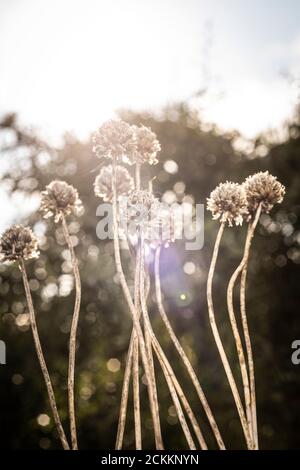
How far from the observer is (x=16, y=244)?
1555 mm

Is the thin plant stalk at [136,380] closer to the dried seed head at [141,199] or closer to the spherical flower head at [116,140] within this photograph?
the dried seed head at [141,199]

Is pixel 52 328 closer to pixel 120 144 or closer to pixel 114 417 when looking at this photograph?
pixel 114 417

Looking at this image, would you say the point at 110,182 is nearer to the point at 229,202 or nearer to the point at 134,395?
the point at 229,202

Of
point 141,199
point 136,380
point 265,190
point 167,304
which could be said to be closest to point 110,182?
point 141,199

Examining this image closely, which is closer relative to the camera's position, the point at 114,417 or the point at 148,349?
the point at 148,349

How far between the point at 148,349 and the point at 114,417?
23.1 feet

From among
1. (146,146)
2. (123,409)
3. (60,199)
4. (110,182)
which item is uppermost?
(146,146)

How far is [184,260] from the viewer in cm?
745

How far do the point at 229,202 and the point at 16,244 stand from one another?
2.62ft

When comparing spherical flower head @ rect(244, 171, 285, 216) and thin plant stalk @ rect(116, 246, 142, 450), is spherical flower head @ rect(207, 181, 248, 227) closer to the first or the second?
spherical flower head @ rect(244, 171, 285, 216)

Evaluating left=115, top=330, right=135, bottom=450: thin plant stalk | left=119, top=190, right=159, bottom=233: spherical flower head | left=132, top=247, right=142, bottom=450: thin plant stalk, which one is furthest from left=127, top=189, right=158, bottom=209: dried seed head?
left=115, top=330, right=135, bottom=450: thin plant stalk

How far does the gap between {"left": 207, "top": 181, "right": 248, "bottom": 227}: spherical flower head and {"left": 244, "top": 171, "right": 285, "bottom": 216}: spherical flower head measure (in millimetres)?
43

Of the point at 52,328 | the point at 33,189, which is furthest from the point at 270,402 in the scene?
the point at 33,189

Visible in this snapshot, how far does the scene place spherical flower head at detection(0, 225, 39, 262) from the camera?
61.1 inches
